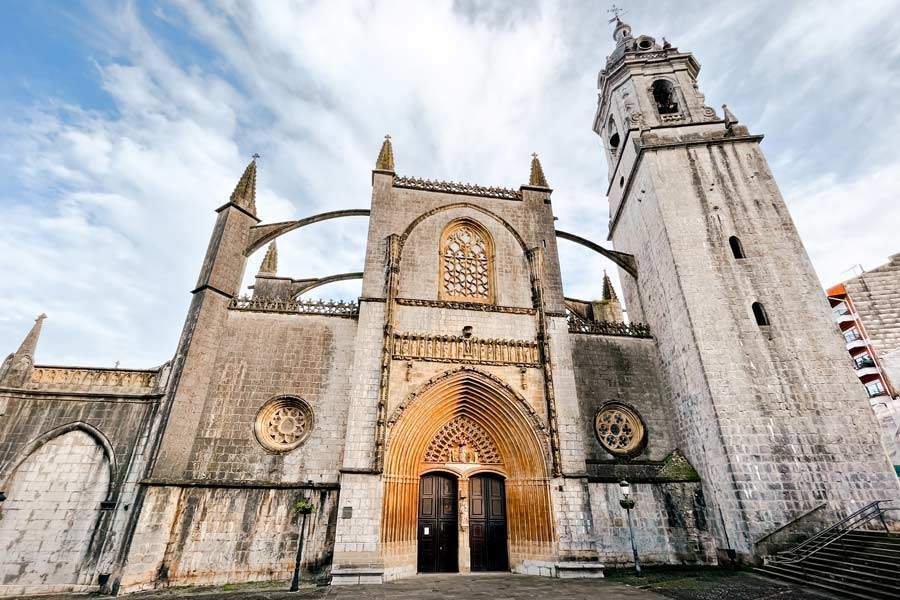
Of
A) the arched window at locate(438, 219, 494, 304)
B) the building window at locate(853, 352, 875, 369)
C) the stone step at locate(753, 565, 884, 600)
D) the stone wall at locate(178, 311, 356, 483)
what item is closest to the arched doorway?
the stone wall at locate(178, 311, 356, 483)

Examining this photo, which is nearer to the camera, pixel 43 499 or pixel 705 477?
pixel 43 499

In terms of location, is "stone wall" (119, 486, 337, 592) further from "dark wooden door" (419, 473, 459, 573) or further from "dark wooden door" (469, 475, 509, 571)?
"dark wooden door" (469, 475, 509, 571)

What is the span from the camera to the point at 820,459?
10742mm

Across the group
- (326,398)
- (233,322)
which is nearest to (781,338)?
(326,398)

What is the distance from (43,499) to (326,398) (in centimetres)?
A: 701

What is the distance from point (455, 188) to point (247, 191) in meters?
7.68

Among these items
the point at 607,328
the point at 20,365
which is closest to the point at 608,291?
the point at 607,328

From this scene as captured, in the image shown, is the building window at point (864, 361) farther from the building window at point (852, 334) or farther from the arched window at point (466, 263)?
the arched window at point (466, 263)

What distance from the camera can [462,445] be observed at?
41.5 feet

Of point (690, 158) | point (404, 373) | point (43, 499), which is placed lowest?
point (43, 499)

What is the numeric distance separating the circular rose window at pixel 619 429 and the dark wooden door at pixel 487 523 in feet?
12.2

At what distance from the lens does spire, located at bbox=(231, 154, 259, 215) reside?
1409cm

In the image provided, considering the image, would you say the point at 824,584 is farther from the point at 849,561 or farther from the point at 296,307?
the point at 296,307

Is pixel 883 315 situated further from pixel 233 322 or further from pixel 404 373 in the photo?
pixel 233 322
